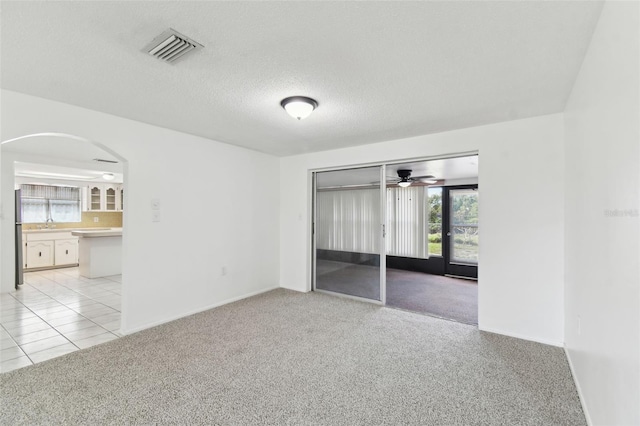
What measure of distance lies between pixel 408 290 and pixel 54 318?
16.7 ft

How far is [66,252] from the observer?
22.2ft

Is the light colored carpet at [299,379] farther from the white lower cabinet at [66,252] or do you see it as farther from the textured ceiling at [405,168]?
the white lower cabinet at [66,252]

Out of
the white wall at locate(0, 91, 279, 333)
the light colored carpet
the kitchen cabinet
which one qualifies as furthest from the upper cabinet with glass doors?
the light colored carpet

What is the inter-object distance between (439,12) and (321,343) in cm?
280

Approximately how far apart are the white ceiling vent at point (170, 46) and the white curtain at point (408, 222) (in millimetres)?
5896

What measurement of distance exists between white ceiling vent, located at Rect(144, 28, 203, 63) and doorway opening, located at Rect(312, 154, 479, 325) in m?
3.00

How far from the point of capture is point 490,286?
327 centimetres

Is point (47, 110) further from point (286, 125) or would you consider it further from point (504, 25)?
point (504, 25)

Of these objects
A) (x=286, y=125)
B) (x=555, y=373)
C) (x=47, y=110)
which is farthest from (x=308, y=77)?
(x=555, y=373)

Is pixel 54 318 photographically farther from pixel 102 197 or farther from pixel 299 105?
pixel 102 197

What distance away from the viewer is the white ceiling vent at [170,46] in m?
1.69

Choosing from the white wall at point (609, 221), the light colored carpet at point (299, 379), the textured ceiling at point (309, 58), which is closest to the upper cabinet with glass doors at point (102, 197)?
the textured ceiling at point (309, 58)

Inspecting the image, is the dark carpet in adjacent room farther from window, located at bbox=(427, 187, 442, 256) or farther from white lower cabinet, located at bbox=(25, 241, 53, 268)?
white lower cabinet, located at bbox=(25, 241, 53, 268)

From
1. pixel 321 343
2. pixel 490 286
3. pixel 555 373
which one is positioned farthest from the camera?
pixel 490 286
